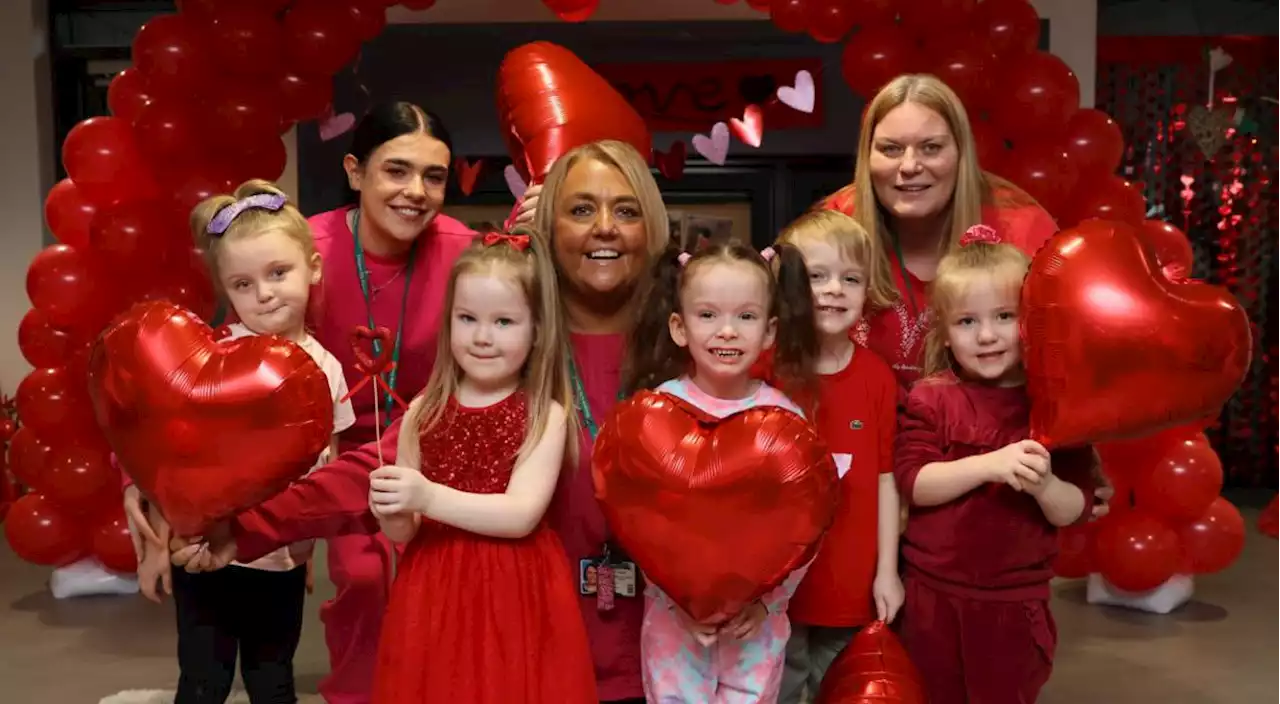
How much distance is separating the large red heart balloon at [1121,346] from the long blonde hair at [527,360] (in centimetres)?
75

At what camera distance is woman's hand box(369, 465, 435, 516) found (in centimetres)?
173

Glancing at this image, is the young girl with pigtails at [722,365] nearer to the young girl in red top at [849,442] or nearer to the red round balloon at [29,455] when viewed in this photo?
the young girl in red top at [849,442]

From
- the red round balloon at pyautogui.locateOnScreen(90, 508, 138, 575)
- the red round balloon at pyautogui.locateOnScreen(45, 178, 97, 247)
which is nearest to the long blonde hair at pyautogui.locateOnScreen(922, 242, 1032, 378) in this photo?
the red round balloon at pyautogui.locateOnScreen(45, 178, 97, 247)

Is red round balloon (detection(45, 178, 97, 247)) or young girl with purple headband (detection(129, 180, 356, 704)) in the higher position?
red round balloon (detection(45, 178, 97, 247))

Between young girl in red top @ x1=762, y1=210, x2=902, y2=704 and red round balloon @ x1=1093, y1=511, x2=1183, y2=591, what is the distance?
2328mm

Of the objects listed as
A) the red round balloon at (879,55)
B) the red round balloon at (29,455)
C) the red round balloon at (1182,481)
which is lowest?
→ the red round balloon at (1182,481)

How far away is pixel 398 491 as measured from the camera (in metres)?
1.73

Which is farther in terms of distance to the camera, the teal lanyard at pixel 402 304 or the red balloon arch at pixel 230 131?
the red balloon arch at pixel 230 131

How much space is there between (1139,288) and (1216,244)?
4.83 meters

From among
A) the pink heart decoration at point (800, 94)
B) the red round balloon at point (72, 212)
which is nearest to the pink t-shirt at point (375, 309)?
the pink heart decoration at point (800, 94)

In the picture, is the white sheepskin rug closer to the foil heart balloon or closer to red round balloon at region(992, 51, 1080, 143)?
the foil heart balloon

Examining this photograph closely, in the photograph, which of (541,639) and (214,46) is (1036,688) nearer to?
(541,639)

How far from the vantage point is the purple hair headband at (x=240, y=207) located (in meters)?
2.15

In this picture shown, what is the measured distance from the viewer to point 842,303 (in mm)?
2012
